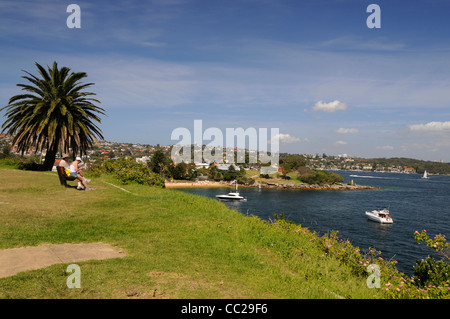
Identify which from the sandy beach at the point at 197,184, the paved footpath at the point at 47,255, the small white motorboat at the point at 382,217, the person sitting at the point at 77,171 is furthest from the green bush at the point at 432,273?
the sandy beach at the point at 197,184

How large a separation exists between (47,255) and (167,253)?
7.43 feet

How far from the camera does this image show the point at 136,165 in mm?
20953

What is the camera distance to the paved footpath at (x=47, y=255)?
518 cm

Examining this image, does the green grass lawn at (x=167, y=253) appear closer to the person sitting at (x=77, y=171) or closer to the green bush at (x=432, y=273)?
the person sitting at (x=77, y=171)

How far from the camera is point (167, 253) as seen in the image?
20.7 feet

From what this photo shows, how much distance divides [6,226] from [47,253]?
2.41m

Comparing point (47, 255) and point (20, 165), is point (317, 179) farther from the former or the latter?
point (47, 255)

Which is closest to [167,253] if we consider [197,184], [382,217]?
[382,217]

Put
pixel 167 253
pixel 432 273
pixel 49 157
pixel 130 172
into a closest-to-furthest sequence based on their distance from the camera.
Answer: pixel 167 253, pixel 432 273, pixel 130 172, pixel 49 157

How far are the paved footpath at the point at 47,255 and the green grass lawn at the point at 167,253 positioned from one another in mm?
280

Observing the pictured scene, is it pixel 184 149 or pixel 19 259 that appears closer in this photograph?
pixel 19 259

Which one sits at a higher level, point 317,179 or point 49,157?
point 49,157
